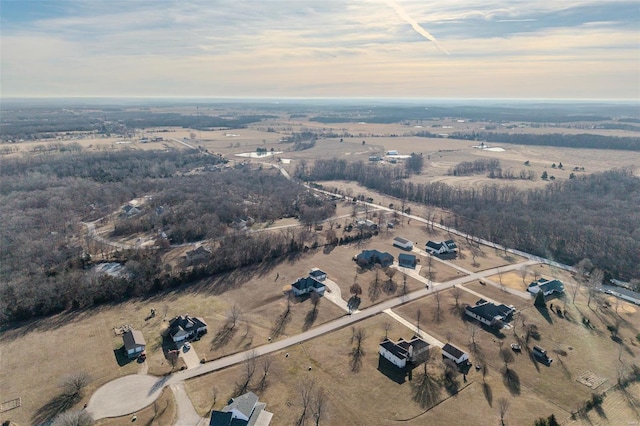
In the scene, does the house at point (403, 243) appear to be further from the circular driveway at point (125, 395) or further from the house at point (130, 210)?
the house at point (130, 210)

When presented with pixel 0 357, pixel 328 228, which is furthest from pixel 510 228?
pixel 0 357

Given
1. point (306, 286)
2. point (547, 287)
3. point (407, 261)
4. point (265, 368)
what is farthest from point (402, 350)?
point (547, 287)

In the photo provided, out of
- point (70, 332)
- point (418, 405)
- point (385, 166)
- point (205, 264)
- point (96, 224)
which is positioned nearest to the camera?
point (418, 405)

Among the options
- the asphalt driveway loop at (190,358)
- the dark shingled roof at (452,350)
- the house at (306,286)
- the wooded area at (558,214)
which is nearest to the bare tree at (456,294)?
the dark shingled roof at (452,350)

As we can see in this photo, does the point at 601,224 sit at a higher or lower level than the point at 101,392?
higher

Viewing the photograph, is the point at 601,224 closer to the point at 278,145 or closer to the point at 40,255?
the point at 40,255

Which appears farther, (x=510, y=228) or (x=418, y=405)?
(x=510, y=228)
